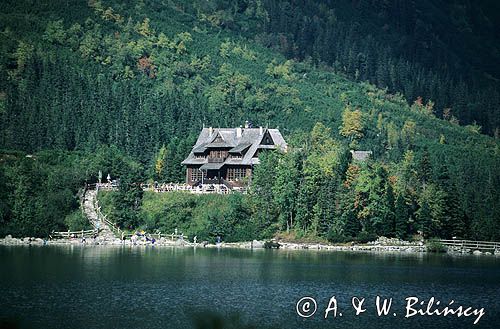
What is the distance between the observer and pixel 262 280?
239 ft

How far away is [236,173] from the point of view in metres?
117

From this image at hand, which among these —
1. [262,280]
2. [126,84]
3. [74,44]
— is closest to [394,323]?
[262,280]

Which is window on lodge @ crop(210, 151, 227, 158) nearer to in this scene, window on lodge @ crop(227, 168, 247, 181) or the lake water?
window on lodge @ crop(227, 168, 247, 181)

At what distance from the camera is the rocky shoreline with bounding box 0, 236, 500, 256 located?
9612cm

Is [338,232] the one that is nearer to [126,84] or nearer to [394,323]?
[394,323]

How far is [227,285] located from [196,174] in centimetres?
4897

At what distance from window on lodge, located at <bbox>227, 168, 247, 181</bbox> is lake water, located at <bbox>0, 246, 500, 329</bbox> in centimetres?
2214

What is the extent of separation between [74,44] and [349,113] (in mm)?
49699

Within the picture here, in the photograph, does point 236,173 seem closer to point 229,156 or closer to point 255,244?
point 229,156

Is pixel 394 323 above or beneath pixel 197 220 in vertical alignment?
beneath

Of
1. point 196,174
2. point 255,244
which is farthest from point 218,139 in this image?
point 255,244

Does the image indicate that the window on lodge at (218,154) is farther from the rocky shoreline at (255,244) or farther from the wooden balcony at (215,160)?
the rocky shoreline at (255,244)

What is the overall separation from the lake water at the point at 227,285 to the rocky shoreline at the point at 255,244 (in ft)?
11.4

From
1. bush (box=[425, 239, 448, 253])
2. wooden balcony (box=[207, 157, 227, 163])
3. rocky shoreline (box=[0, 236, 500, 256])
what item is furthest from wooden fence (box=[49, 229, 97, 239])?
bush (box=[425, 239, 448, 253])
